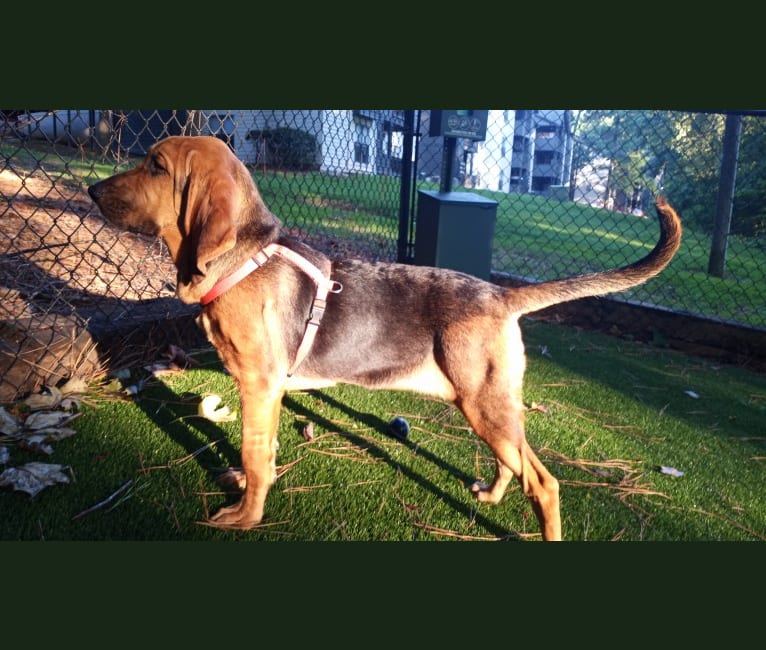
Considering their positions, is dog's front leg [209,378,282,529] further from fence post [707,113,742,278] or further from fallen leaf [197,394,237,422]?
fence post [707,113,742,278]

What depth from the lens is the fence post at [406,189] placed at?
7.61 metres

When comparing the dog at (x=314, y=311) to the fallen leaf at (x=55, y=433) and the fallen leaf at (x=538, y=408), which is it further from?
the fallen leaf at (x=538, y=408)

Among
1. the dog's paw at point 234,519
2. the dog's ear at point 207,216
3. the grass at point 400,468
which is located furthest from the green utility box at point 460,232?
the dog's paw at point 234,519

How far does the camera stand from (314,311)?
3.20 metres

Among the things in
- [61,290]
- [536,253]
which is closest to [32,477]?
[61,290]

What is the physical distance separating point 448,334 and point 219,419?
179cm

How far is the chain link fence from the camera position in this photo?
436cm

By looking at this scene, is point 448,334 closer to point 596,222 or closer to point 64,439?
point 64,439

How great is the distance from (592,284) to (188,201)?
2.16 m

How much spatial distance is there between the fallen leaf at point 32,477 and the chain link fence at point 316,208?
0.97 metres

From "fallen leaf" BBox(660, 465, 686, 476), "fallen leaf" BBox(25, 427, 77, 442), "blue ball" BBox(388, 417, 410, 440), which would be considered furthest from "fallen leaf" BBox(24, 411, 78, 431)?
"fallen leaf" BBox(660, 465, 686, 476)

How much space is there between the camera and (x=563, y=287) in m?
3.12

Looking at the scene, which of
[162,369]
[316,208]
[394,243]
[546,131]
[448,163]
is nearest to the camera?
[162,369]

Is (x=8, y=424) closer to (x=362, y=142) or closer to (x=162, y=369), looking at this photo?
(x=162, y=369)
